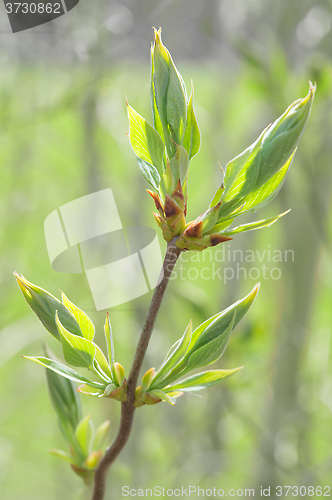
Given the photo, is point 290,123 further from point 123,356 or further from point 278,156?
point 123,356

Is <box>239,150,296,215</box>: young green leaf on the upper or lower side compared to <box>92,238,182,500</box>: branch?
upper

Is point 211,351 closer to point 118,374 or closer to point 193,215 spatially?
point 118,374

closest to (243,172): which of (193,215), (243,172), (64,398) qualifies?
(243,172)

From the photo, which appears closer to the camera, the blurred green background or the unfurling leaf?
the unfurling leaf

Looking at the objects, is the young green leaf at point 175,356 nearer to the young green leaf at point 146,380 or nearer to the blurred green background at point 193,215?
the young green leaf at point 146,380

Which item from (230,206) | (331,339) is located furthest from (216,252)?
(230,206)

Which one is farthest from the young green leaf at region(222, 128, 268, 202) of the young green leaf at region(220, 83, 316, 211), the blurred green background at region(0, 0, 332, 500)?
the blurred green background at region(0, 0, 332, 500)

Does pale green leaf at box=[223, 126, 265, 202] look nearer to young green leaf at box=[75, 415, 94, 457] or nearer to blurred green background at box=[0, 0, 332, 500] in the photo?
young green leaf at box=[75, 415, 94, 457]
